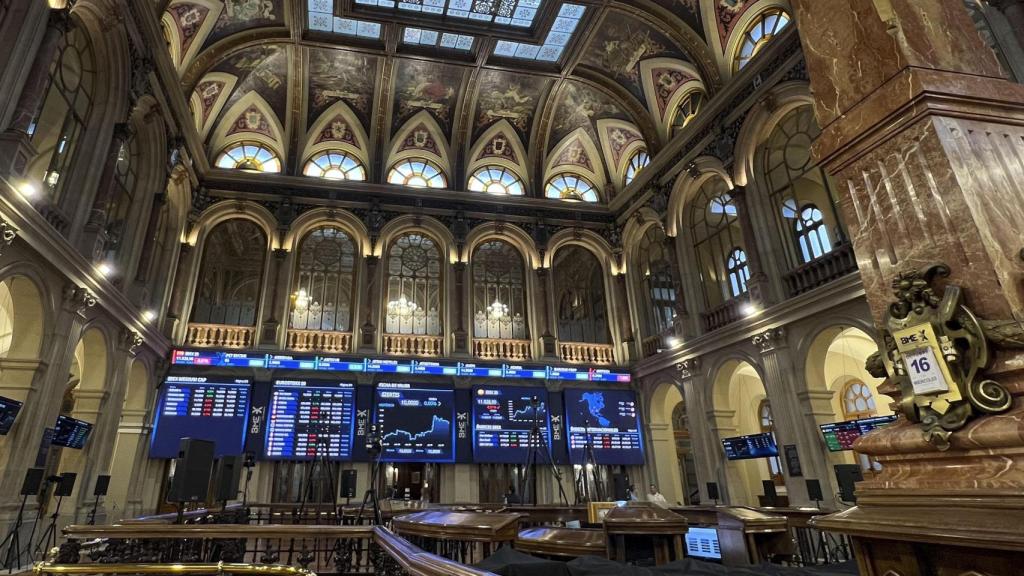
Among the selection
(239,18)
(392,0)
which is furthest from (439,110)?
(239,18)

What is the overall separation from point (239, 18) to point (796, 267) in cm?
1486

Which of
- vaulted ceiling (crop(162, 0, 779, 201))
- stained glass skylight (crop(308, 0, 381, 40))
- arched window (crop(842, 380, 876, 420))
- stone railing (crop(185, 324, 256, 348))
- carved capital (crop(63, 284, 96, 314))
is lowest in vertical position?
arched window (crop(842, 380, 876, 420))

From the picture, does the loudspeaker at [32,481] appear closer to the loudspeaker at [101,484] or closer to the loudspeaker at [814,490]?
the loudspeaker at [101,484]

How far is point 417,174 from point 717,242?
9.74m

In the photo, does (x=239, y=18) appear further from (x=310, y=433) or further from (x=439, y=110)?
(x=310, y=433)

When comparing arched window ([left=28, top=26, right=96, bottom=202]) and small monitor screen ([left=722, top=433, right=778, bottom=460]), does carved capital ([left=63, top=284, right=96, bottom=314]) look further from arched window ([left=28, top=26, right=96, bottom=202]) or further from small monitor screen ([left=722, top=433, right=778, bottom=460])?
small monitor screen ([left=722, top=433, right=778, bottom=460])

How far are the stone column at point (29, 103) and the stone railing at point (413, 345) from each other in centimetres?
899

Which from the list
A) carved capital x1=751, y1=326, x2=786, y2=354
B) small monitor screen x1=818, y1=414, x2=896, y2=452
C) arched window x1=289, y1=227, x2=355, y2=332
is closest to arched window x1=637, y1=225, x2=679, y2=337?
carved capital x1=751, y1=326, x2=786, y2=354

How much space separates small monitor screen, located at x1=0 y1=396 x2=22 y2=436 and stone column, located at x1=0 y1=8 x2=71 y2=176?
127 inches

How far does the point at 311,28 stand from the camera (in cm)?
1432

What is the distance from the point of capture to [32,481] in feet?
23.9

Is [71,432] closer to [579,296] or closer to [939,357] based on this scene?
[939,357]

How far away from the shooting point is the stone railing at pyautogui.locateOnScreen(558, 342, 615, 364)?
1599 cm

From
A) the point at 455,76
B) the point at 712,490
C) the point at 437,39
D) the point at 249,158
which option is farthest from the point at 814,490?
the point at 249,158
